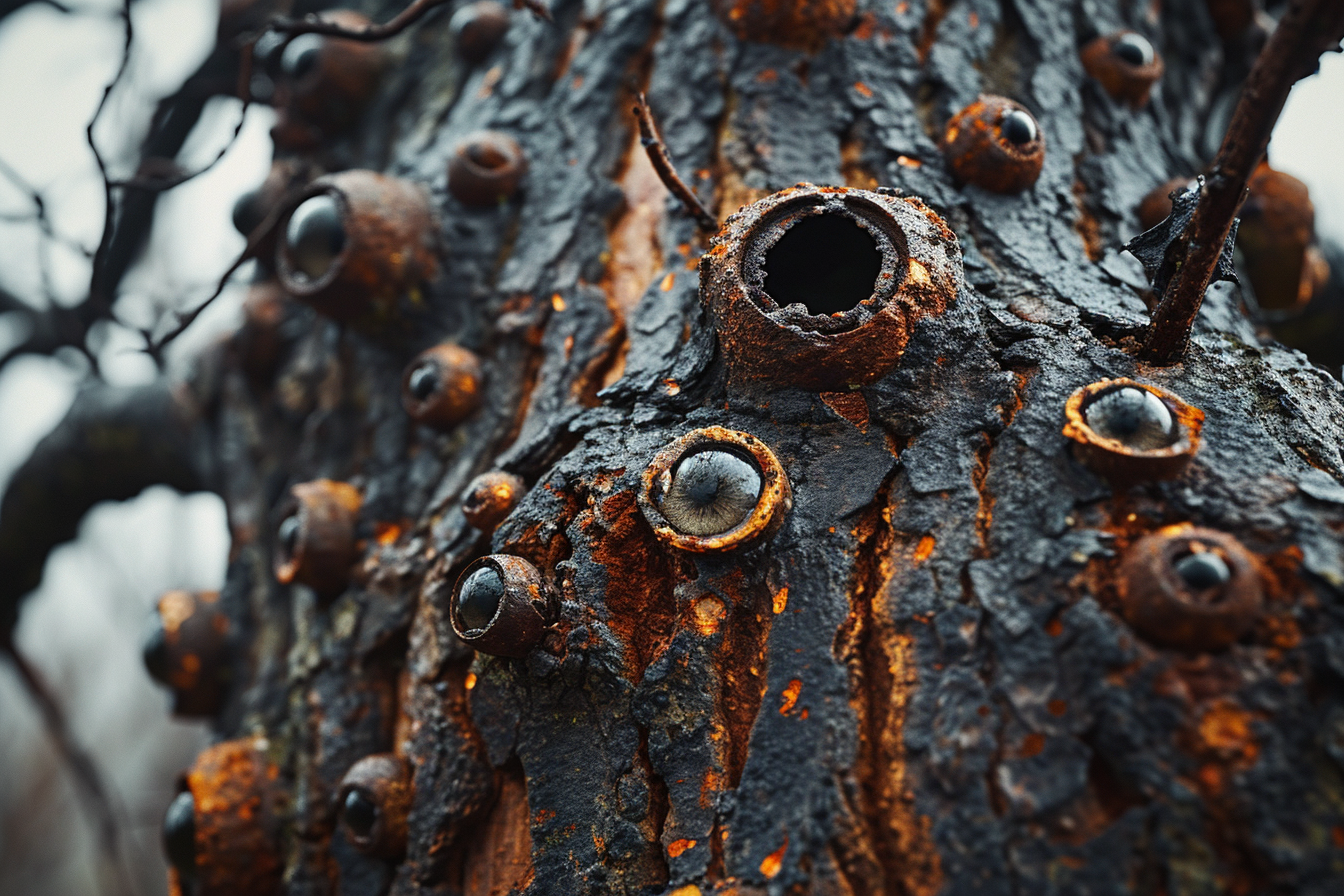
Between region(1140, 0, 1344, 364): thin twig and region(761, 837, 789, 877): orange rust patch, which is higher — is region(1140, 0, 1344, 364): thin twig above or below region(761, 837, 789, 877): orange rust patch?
above

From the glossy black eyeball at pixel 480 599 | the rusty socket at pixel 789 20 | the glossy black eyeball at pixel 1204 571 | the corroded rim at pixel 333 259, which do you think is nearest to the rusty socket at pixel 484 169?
the corroded rim at pixel 333 259

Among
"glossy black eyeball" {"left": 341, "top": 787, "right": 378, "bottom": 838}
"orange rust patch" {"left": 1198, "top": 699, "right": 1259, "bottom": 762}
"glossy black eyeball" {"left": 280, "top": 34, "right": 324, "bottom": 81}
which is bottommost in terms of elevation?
"glossy black eyeball" {"left": 341, "top": 787, "right": 378, "bottom": 838}

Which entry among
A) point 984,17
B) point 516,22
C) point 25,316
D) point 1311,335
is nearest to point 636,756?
point 984,17

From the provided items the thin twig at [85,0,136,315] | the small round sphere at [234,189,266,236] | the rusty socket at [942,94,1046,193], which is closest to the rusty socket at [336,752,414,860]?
the thin twig at [85,0,136,315]

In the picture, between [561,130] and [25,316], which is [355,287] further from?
[25,316]

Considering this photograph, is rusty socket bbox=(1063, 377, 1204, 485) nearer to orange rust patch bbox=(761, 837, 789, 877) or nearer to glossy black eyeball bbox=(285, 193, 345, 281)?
orange rust patch bbox=(761, 837, 789, 877)

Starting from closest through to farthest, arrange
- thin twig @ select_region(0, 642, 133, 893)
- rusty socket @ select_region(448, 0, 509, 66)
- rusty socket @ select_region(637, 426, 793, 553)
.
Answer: rusty socket @ select_region(637, 426, 793, 553)
rusty socket @ select_region(448, 0, 509, 66)
thin twig @ select_region(0, 642, 133, 893)
